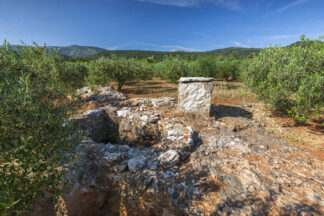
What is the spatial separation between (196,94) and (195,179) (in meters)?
4.54

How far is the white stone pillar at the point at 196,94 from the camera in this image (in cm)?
705

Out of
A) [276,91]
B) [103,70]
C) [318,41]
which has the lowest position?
[276,91]

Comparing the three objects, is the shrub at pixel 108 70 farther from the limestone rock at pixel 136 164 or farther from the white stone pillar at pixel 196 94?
the limestone rock at pixel 136 164

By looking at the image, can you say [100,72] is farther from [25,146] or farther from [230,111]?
[25,146]

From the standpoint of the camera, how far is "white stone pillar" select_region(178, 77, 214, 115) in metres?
7.05

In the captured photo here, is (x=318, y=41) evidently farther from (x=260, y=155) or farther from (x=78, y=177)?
(x=78, y=177)

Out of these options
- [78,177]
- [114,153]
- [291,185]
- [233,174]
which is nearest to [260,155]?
[291,185]

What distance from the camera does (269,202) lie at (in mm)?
2906

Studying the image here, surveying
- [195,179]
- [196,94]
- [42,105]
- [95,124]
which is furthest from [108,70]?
[195,179]

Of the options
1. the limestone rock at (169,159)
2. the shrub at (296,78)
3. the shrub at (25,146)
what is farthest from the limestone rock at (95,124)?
the shrub at (296,78)

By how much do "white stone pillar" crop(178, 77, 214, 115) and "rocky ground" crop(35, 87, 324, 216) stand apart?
6.65 feet

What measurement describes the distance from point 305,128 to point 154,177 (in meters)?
8.63

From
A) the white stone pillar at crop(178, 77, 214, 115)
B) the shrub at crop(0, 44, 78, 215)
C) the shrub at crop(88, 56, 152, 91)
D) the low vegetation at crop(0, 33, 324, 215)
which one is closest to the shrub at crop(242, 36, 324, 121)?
the low vegetation at crop(0, 33, 324, 215)

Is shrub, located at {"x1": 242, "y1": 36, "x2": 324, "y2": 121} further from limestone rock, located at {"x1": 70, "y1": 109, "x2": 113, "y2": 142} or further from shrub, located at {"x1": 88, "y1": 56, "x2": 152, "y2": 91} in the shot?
shrub, located at {"x1": 88, "y1": 56, "x2": 152, "y2": 91}
